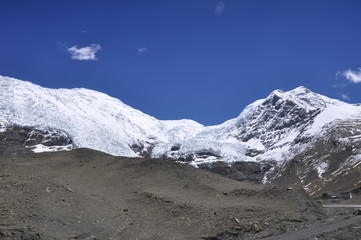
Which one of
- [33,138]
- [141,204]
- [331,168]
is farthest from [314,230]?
[33,138]

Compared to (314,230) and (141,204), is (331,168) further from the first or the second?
(141,204)

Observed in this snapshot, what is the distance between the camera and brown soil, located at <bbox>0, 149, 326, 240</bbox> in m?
22.0

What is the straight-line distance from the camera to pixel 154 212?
2738 cm

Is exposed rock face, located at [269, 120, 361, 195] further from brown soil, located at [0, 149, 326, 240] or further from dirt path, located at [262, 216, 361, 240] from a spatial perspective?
brown soil, located at [0, 149, 326, 240]

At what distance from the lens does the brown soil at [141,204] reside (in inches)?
867

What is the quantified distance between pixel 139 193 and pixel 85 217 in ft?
25.8

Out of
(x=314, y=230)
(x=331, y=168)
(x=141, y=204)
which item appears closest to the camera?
(x=314, y=230)

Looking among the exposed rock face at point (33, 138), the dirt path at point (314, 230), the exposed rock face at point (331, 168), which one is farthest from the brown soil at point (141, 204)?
the exposed rock face at point (33, 138)

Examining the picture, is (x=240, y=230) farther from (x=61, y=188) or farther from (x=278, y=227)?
(x=61, y=188)

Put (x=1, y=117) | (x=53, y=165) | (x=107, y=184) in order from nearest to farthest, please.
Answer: (x=107, y=184) → (x=53, y=165) → (x=1, y=117)

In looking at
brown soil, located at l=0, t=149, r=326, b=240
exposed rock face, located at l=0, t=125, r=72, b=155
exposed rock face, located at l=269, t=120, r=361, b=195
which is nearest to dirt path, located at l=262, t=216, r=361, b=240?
brown soil, located at l=0, t=149, r=326, b=240

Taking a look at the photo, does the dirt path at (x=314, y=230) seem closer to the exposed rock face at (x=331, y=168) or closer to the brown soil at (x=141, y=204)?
the brown soil at (x=141, y=204)

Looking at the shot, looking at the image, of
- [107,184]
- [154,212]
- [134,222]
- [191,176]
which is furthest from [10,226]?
[191,176]

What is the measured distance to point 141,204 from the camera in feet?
95.9
